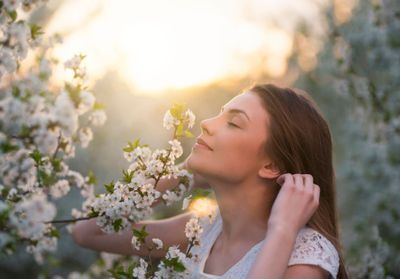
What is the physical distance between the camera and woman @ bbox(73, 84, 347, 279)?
86.2 inches

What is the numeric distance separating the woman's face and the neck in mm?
64

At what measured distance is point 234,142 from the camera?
7.53ft

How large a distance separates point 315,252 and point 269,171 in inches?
15.5

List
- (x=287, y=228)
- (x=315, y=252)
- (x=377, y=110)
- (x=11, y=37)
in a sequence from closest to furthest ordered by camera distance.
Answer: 1. (x=11, y=37)
2. (x=287, y=228)
3. (x=315, y=252)
4. (x=377, y=110)

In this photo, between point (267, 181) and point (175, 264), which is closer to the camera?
point (175, 264)

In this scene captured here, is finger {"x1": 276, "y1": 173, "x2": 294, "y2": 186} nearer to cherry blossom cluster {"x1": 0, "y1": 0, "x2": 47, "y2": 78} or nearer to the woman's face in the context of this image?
the woman's face

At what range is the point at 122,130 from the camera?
11844mm

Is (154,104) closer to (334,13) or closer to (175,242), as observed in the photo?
(334,13)

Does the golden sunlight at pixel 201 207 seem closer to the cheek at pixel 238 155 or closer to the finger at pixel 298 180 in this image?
the cheek at pixel 238 155

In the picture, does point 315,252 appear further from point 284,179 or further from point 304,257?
point 284,179

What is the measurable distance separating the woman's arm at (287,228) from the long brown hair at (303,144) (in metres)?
0.16

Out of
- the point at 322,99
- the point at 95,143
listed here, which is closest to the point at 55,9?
the point at 95,143

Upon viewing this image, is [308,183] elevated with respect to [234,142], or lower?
lower

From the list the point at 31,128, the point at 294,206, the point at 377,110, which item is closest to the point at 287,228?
the point at 294,206
